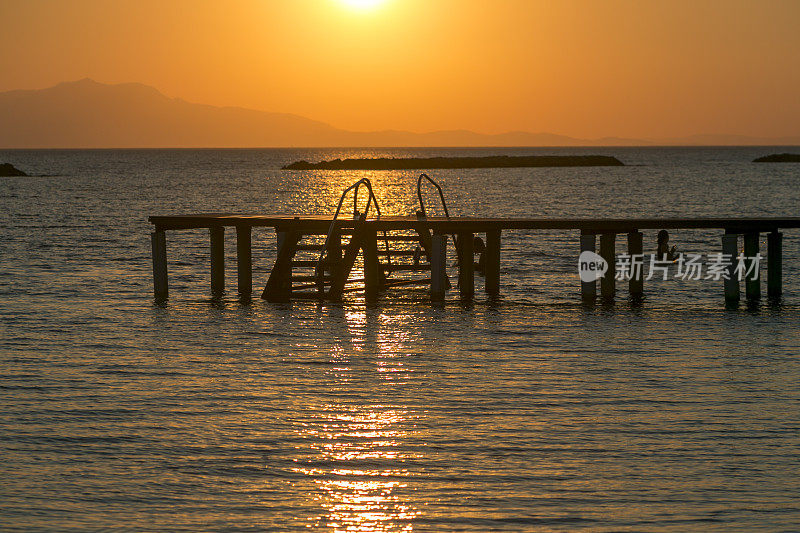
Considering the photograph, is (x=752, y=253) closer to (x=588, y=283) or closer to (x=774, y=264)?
(x=774, y=264)

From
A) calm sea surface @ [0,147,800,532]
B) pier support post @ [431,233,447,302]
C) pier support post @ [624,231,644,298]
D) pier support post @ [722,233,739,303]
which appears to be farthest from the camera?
pier support post @ [624,231,644,298]

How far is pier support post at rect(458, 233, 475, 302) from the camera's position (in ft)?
82.4

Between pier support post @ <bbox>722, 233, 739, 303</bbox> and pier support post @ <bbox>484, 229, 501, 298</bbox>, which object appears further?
pier support post @ <bbox>484, 229, 501, 298</bbox>

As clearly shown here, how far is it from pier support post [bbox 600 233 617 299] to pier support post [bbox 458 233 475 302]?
9.78ft

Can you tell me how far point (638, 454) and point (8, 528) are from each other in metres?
5.91

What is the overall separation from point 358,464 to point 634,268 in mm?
16987

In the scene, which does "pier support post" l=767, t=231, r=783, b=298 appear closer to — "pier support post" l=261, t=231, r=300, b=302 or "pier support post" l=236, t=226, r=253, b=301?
"pier support post" l=261, t=231, r=300, b=302

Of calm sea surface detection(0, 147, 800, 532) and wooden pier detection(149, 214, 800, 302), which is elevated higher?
wooden pier detection(149, 214, 800, 302)

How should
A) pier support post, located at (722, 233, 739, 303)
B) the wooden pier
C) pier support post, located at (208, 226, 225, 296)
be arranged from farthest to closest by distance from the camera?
pier support post, located at (208, 226, 225, 296)
pier support post, located at (722, 233, 739, 303)
the wooden pier

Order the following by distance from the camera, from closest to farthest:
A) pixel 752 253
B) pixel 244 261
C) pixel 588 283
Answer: pixel 752 253 < pixel 588 283 < pixel 244 261

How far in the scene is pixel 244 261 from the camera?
26688 millimetres

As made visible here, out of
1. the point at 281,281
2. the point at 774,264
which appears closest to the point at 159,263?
the point at 281,281

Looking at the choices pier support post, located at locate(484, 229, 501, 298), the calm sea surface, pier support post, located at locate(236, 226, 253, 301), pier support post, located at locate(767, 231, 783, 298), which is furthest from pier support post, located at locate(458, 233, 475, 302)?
pier support post, located at locate(767, 231, 783, 298)

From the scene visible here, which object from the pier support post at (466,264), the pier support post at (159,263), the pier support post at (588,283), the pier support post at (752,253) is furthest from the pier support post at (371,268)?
the pier support post at (752,253)
